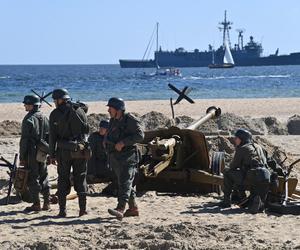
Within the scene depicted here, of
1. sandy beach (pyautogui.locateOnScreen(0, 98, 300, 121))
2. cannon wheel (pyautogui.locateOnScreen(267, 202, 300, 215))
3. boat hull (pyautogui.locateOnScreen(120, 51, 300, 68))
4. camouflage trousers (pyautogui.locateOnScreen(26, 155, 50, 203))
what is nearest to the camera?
cannon wheel (pyautogui.locateOnScreen(267, 202, 300, 215))

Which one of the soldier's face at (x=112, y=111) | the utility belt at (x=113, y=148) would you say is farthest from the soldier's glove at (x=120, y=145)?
the soldier's face at (x=112, y=111)

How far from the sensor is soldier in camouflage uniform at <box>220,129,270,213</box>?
33.8 ft

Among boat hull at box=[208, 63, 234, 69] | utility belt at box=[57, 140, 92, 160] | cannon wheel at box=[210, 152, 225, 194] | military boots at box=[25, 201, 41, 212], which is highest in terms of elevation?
utility belt at box=[57, 140, 92, 160]

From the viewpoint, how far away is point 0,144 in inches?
693

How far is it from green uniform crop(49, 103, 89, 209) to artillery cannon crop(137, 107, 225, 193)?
6.54 feet

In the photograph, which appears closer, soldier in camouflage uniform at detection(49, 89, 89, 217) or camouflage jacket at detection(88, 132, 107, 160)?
soldier in camouflage uniform at detection(49, 89, 89, 217)

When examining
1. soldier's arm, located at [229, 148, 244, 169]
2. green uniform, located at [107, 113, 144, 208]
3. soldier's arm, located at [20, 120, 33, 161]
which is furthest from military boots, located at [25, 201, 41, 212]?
soldier's arm, located at [229, 148, 244, 169]

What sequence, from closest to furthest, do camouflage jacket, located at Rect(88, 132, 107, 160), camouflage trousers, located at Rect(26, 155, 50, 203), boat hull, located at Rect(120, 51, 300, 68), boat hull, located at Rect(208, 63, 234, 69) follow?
camouflage trousers, located at Rect(26, 155, 50, 203) → camouflage jacket, located at Rect(88, 132, 107, 160) → boat hull, located at Rect(208, 63, 234, 69) → boat hull, located at Rect(120, 51, 300, 68)

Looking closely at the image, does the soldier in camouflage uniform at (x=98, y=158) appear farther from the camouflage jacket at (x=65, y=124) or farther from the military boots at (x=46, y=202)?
the camouflage jacket at (x=65, y=124)

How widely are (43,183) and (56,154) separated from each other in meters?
0.78

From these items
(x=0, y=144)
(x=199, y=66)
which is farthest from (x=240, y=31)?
(x=0, y=144)

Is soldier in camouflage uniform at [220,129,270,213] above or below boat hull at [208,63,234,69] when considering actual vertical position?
above

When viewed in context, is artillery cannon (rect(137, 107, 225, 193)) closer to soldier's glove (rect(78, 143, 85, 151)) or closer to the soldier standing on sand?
the soldier standing on sand

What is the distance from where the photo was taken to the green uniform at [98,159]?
12.0 meters
